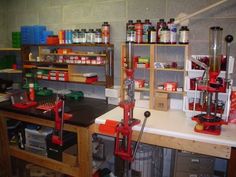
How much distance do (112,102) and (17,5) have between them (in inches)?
81.7

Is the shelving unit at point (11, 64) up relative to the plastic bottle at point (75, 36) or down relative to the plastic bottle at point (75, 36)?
down

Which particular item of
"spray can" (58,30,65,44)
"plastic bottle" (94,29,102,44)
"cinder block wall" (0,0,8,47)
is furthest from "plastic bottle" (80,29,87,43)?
"cinder block wall" (0,0,8,47)

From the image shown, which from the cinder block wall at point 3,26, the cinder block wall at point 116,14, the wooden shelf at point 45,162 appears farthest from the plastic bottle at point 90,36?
the cinder block wall at point 3,26

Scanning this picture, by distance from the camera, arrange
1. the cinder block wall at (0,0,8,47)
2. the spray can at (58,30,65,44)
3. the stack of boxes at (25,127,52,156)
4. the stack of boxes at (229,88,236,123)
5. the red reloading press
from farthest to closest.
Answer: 1. the cinder block wall at (0,0,8,47)
2. the spray can at (58,30,65,44)
3. the stack of boxes at (25,127,52,156)
4. the stack of boxes at (229,88,236,123)
5. the red reloading press

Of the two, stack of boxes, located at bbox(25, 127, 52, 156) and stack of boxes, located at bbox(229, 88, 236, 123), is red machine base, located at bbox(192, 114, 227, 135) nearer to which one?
stack of boxes, located at bbox(229, 88, 236, 123)

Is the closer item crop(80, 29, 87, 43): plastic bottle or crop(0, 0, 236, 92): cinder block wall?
crop(0, 0, 236, 92): cinder block wall

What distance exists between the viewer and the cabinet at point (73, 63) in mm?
2479

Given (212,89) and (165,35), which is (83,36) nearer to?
(165,35)

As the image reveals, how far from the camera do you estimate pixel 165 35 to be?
6.89 ft

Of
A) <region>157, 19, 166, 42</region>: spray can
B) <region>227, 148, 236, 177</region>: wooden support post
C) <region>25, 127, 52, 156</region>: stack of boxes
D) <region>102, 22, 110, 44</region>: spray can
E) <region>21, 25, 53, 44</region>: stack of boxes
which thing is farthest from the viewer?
<region>21, 25, 53, 44</region>: stack of boxes

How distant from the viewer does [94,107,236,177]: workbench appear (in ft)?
4.88

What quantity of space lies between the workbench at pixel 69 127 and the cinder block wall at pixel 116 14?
57 cm

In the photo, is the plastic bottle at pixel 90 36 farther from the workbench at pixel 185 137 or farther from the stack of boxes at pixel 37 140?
the stack of boxes at pixel 37 140

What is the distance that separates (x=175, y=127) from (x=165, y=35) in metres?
0.90
